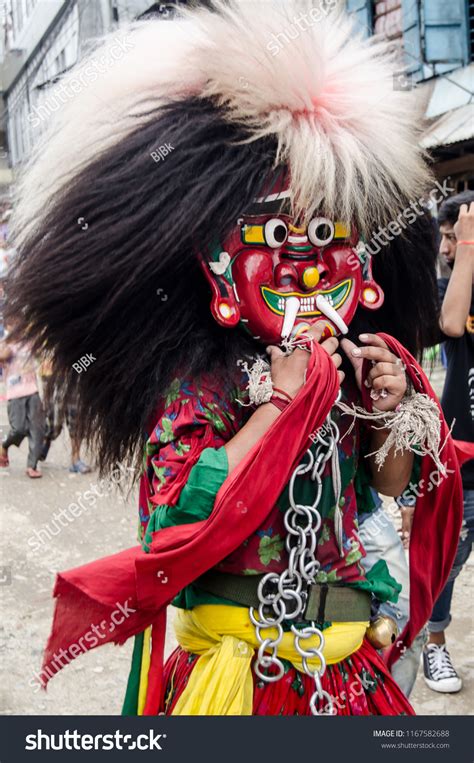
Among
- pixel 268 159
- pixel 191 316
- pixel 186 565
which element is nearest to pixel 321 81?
pixel 268 159

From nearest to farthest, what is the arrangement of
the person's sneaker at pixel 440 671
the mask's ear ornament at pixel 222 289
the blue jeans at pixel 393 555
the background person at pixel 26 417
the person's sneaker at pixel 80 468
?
the mask's ear ornament at pixel 222 289, the blue jeans at pixel 393 555, the person's sneaker at pixel 440 671, the background person at pixel 26 417, the person's sneaker at pixel 80 468

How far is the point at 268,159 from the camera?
1543 millimetres

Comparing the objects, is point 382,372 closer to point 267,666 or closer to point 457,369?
point 267,666

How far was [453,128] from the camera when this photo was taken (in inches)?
303

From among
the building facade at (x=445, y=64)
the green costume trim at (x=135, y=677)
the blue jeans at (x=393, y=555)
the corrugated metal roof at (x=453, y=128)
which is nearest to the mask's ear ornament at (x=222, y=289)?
the green costume trim at (x=135, y=677)

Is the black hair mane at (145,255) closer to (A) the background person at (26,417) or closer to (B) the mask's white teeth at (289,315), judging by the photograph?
(B) the mask's white teeth at (289,315)

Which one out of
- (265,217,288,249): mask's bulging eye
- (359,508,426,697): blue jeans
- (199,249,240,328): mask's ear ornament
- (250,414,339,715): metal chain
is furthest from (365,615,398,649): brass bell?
(265,217,288,249): mask's bulging eye

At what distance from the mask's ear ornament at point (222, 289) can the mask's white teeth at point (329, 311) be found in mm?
158

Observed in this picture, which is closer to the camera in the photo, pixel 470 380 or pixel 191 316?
pixel 191 316

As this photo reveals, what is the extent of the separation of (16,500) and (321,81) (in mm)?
4446

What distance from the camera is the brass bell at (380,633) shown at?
1707mm

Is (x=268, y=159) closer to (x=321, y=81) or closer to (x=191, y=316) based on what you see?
(x=321, y=81)
